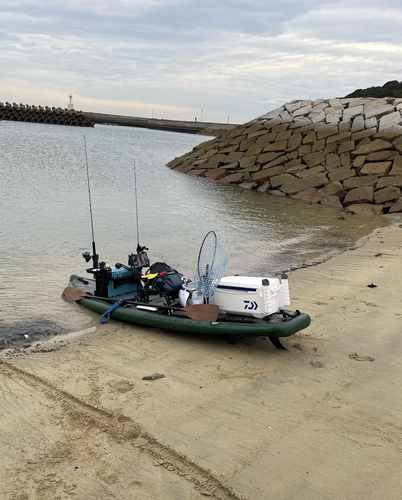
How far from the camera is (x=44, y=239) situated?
12.9 m

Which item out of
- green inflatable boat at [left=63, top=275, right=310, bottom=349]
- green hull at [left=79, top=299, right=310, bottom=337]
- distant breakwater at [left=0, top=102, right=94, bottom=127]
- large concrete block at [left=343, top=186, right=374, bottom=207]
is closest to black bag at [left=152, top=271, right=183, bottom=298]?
green inflatable boat at [left=63, top=275, right=310, bottom=349]

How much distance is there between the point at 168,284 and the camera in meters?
7.18

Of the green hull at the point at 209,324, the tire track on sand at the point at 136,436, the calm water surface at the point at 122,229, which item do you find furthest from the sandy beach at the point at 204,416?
the calm water surface at the point at 122,229

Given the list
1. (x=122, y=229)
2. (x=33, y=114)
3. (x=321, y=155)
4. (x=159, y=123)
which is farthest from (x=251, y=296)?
(x=159, y=123)

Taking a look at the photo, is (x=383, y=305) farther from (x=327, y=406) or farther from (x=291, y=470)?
(x=291, y=470)

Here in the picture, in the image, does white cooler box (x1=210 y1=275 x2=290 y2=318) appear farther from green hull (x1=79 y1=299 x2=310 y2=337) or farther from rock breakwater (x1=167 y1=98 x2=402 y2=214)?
rock breakwater (x1=167 y1=98 x2=402 y2=214)

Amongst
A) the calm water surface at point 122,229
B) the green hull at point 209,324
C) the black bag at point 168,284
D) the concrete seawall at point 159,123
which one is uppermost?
the concrete seawall at point 159,123

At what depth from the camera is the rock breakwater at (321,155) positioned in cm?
2056

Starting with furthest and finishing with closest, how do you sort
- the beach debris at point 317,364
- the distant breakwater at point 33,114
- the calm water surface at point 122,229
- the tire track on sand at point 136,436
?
the distant breakwater at point 33,114 < the calm water surface at point 122,229 < the beach debris at point 317,364 < the tire track on sand at point 136,436

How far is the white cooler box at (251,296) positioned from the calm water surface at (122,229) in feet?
7.57

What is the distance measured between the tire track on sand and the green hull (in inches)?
70.6

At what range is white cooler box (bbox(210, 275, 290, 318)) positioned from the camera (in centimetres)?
597

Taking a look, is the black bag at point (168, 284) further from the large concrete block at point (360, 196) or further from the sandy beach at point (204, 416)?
the large concrete block at point (360, 196)

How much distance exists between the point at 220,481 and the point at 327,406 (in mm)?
1516
